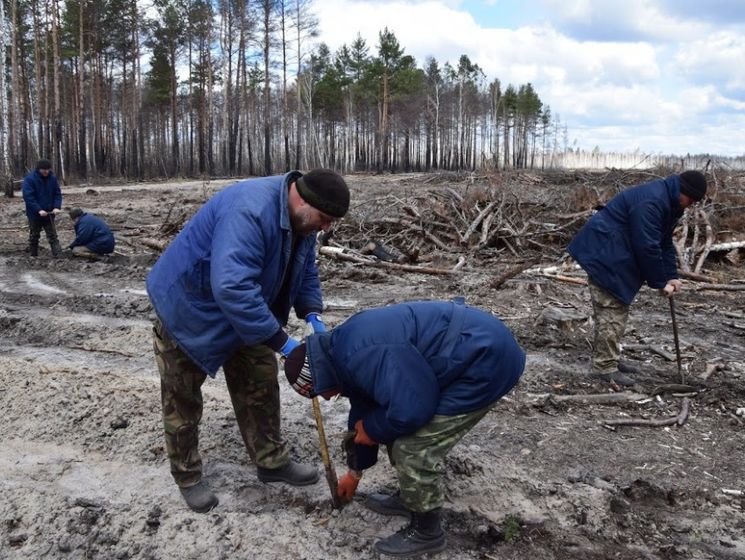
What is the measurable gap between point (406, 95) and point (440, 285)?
4216 cm

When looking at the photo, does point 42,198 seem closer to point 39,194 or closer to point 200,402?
point 39,194

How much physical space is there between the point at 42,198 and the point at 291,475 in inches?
354

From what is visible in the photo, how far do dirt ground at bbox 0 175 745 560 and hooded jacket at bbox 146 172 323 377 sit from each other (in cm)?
103

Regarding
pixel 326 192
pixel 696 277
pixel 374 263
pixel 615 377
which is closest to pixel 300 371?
pixel 326 192

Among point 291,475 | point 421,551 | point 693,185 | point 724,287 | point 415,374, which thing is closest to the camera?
point 415,374

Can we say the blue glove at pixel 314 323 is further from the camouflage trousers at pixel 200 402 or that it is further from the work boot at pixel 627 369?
the work boot at pixel 627 369

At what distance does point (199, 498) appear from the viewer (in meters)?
3.39

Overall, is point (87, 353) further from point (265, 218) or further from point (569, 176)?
point (569, 176)

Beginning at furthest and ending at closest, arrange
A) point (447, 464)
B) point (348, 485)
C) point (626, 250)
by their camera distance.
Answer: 1. point (626, 250)
2. point (447, 464)
3. point (348, 485)

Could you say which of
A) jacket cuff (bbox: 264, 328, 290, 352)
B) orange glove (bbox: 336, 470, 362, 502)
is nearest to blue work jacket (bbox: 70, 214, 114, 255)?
orange glove (bbox: 336, 470, 362, 502)

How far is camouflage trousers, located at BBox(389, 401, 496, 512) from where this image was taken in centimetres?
274

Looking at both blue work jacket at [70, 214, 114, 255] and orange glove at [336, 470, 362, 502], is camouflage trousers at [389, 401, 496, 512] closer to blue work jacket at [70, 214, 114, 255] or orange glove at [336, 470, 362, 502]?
orange glove at [336, 470, 362, 502]

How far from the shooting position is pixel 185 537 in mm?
3205

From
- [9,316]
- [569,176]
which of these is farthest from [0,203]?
[569,176]
